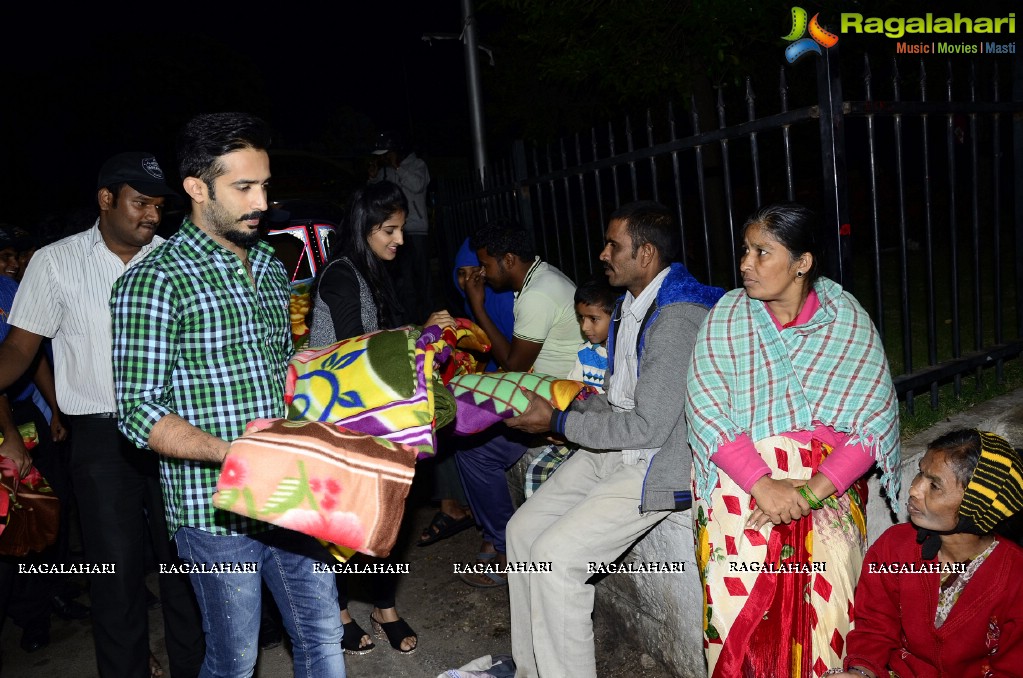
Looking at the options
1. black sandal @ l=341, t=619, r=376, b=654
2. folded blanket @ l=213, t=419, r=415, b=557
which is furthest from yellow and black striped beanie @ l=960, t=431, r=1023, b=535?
black sandal @ l=341, t=619, r=376, b=654

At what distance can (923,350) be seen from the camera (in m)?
5.58

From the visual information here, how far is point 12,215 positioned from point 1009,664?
22.1 m

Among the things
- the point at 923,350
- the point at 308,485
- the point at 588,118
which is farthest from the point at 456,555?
→ the point at 588,118

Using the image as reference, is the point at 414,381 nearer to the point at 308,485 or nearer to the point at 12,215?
the point at 308,485

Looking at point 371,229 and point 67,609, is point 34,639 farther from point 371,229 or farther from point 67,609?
point 371,229

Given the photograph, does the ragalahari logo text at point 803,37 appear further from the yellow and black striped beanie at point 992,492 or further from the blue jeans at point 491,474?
the blue jeans at point 491,474

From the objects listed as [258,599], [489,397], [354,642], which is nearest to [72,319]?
[258,599]

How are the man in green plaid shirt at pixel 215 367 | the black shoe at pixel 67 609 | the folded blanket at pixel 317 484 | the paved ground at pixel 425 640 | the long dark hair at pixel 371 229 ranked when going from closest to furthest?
1. the folded blanket at pixel 317 484
2. the man in green plaid shirt at pixel 215 367
3. the long dark hair at pixel 371 229
4. the paved ground at pixel 425 640
5. the black shoe at pixel 67 609

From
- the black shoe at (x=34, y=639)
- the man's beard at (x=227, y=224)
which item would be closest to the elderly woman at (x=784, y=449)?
the man's beard at (x=227, y=224)

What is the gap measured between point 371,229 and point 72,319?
1287 millimetres

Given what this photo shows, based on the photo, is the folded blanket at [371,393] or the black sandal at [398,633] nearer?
the folded blanket at [371,393]

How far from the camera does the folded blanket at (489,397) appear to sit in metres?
3.25

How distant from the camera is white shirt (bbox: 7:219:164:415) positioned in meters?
3.12

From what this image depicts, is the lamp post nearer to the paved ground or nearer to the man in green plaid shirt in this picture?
the paved ground
